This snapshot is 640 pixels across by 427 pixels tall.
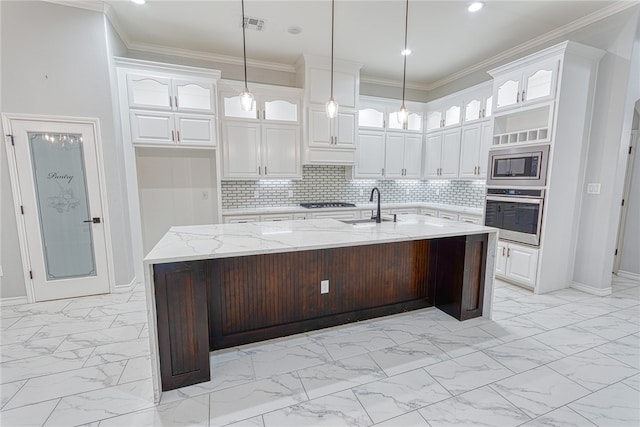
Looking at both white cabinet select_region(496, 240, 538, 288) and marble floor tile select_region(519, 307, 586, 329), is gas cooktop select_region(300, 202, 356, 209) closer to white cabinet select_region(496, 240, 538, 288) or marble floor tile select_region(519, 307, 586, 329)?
white cabinet select_region(496, 240, 538, 288)

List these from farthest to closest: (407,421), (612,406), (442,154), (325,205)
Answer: (442,154) → (325,205) → (612,406) → (407,421)

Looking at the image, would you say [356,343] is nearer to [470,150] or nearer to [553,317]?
[553,317]

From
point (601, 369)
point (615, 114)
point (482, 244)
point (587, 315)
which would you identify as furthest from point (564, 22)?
point (601, 369)

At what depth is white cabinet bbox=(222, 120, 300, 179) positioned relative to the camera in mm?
4285

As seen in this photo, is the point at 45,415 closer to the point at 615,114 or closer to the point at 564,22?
the point at 615,114

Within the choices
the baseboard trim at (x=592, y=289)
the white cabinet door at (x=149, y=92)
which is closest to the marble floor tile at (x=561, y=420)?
the baseboard trim at (x=592, y=289)

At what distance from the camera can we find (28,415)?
172 centimetres

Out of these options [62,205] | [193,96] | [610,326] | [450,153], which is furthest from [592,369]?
[62,205]

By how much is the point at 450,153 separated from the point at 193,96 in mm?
4092

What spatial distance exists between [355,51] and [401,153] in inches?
77.6

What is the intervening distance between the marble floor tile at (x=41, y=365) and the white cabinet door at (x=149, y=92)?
9.16ft

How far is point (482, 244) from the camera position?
9.27 ft

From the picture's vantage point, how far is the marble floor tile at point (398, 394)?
175 cm

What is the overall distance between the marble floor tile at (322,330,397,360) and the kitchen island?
20cm
